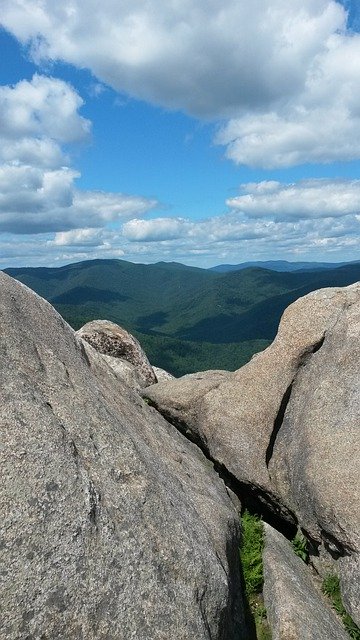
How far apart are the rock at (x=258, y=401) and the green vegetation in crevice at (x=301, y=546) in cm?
89

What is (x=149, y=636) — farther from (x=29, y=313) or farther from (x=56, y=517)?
(x=29, y=313)

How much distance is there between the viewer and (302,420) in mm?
21000

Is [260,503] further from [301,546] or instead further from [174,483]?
[174,483]

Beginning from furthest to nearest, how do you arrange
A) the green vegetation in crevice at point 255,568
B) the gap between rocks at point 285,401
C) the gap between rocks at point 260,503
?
the gap between rocks at point 285,401, the gap between rocks at point 260,503, the green vegetation in crevice at point 255,568

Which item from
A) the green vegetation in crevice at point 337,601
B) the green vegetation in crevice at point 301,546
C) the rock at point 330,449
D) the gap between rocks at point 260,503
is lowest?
the green vegetation in crevice at point 337,601

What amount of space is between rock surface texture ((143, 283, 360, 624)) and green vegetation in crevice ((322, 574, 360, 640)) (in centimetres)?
38

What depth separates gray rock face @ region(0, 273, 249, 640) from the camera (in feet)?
36.0

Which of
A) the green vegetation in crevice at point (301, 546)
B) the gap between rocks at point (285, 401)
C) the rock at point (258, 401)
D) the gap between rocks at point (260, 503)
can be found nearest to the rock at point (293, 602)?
the green vegetation in crevice at point (301, 546)

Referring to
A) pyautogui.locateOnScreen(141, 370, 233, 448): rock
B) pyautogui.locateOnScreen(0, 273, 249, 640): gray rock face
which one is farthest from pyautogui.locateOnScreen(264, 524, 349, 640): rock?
pyautogui.locateOnScreen(141, 370, 233, 448): rock

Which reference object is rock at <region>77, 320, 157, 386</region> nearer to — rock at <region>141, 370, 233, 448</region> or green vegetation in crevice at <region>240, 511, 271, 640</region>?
rock at <region>141, 370, 233, 448</region>

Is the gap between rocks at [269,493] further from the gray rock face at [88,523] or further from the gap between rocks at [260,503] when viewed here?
the gray rock face at [88,523]

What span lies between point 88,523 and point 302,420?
1202 cm

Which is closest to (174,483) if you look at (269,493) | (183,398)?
(269,493)

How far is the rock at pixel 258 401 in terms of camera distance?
2155cm
